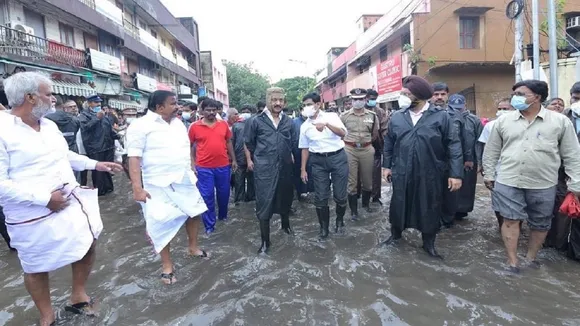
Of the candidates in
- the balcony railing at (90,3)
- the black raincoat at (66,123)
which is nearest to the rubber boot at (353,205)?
the black raincoat at (66,123)

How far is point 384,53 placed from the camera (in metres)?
23.3

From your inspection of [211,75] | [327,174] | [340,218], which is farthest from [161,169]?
[211,75]

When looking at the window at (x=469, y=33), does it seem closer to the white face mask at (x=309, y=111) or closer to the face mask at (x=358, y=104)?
the face mask at (x=358, y=104)

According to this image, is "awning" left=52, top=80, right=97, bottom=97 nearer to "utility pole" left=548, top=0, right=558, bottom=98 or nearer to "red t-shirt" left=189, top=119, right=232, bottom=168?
"red t-shirt" left=189, top=119, right=232, bottom=168

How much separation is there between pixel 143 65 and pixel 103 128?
61.2 ft

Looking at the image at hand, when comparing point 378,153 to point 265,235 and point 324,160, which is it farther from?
point 265,235

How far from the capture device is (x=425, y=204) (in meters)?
4.00

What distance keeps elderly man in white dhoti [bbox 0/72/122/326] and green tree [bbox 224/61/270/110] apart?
48847 millimetres

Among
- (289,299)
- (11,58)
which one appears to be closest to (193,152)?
(289,299)

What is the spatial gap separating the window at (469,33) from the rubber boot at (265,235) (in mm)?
17281

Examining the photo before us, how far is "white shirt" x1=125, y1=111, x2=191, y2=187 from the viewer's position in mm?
3539

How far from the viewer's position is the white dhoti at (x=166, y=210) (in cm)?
364

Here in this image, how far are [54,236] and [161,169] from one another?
1104mm

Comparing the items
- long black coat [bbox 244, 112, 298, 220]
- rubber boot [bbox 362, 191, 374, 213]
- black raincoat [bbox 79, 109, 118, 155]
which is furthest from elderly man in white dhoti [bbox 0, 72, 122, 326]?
black raincoat [bbox 79, 109, 118, 155]
